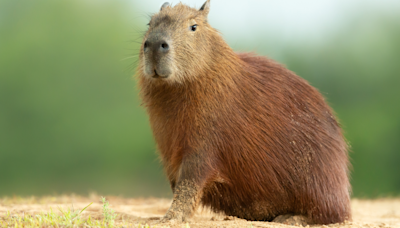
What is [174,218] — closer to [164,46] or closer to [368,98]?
[164,46]

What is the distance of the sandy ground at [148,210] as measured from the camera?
4477 millimetres

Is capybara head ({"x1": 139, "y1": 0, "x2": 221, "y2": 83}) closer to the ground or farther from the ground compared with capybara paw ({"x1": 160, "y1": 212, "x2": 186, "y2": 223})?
farther from the ground

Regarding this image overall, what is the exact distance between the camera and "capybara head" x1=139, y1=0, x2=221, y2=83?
13.3 ft

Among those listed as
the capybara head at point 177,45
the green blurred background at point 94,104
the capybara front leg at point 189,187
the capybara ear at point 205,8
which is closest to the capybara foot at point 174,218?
the capybara front leg at point 189,187

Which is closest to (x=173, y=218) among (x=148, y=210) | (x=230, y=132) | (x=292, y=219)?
(x=230, y=132)

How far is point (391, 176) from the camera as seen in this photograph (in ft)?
48.3

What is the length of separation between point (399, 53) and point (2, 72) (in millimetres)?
14702

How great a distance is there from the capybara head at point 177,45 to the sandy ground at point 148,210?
1.41m

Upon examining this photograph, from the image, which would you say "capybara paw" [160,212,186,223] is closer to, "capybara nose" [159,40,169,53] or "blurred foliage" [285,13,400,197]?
"capybara nose" [159,40,169,53]

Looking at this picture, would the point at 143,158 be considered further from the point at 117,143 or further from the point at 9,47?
the point at 9,47

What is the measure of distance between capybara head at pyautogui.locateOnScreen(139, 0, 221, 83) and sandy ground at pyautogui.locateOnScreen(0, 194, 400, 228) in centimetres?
141

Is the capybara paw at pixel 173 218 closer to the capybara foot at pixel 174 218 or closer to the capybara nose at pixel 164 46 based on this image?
the capybara foot at pixel 174 218

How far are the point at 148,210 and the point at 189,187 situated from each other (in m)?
2.21

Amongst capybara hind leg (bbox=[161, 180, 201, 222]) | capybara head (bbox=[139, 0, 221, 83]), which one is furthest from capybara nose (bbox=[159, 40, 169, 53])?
capybara hind leg (bbox=[161, 180, 201, 222])
